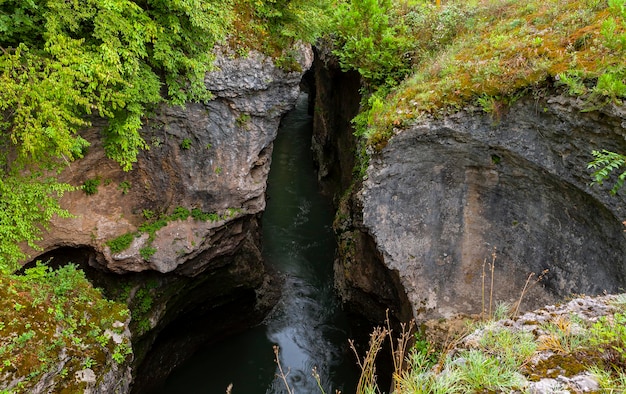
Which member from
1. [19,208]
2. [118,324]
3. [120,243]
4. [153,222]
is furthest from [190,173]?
[118,324]

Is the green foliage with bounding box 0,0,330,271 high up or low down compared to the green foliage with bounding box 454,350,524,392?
up

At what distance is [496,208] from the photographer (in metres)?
7.22

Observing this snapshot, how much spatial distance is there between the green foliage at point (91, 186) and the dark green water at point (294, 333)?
206 inches

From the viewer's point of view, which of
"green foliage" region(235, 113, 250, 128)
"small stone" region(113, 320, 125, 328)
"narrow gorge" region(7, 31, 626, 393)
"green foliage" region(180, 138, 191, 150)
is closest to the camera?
"small stone" region(113, 320, 125, 328)

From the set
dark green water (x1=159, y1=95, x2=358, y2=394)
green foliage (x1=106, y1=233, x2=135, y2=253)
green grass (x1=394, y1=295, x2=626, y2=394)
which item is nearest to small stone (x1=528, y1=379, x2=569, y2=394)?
green grass (x1=394, y1=295, x2=626, y2=394)

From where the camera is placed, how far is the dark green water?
10.2 metres

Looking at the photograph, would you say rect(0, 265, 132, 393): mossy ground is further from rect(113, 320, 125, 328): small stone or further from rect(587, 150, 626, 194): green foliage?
rect(587, 150, 626, 194): green foliage

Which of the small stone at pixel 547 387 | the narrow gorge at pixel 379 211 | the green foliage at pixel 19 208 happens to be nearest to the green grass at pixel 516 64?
the narrow gorge at pixel 379 211

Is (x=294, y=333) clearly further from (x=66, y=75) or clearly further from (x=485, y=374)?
(x=485, y=374)

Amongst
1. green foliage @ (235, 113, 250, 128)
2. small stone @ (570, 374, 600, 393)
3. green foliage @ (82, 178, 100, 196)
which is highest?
green foliage @ (235, 113, 250, 128)

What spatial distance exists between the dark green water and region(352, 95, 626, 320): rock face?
4.51m

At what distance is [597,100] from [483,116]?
5.08ft

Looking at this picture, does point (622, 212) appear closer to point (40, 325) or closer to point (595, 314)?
point (595, 314)

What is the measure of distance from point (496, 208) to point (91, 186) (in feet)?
25.5
